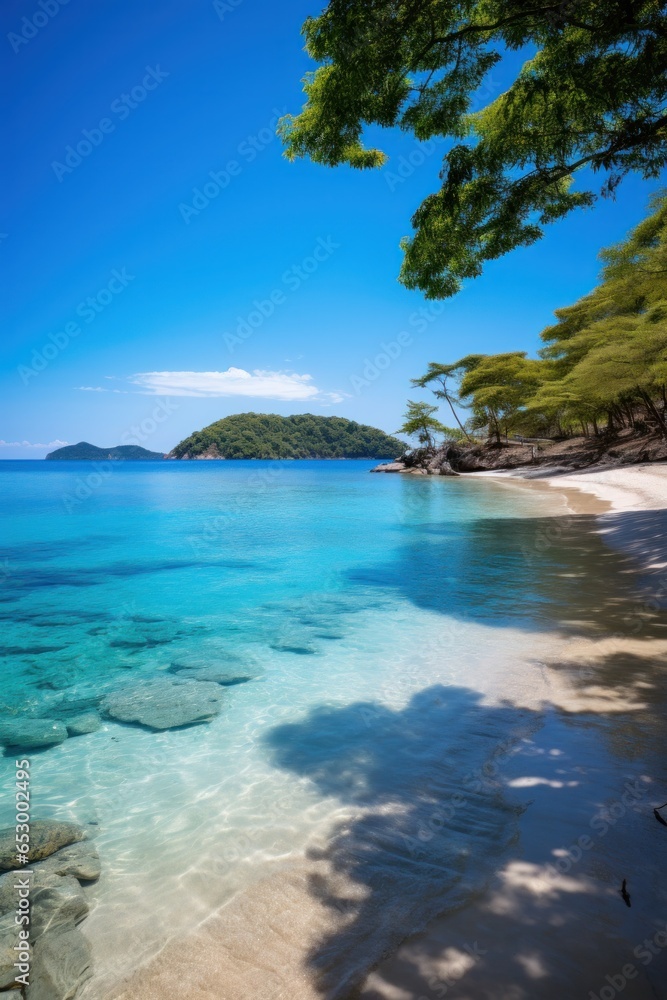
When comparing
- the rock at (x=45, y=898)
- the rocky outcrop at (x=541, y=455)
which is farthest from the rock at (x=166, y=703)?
the rocky outcrop at (x=541, y=455)

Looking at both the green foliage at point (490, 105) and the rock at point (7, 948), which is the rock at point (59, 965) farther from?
the green foliage at point (490, 105)

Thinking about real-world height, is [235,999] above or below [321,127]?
below

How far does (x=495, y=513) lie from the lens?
72.9ft

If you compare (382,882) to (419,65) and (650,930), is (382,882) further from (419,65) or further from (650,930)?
(419,65)

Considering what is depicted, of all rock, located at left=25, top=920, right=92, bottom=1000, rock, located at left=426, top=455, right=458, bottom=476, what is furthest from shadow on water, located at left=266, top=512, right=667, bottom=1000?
rock, located at left=426, top=455, right=458, bottom=476

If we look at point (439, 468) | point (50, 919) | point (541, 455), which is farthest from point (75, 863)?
point (439, 468)

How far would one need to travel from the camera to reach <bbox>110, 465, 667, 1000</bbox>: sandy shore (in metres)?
2.23

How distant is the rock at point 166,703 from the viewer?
5445mm

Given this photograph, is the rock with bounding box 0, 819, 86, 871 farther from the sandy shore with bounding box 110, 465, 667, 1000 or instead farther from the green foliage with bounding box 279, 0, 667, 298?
the green foliage with bounding box 279, 0, 667, 298

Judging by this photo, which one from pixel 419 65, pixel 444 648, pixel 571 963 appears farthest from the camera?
pixel 444 648

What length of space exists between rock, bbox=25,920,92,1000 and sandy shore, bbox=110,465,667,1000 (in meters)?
0.28

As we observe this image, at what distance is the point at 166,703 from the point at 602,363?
29.0m

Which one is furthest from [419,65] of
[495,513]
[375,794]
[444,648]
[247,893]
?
[495,513]

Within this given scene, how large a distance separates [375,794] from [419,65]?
834 cm
